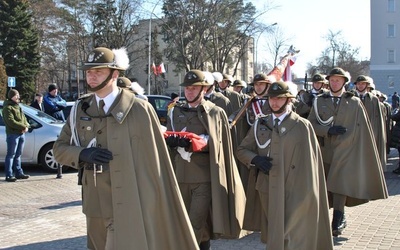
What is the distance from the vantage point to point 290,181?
19.2ft

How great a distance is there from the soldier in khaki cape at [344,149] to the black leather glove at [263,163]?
6.25ft

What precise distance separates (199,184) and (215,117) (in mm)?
755

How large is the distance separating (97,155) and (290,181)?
2243 millimetres

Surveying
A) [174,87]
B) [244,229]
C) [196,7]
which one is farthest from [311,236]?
[174,87]

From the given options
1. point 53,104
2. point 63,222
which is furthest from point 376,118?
point 53,104

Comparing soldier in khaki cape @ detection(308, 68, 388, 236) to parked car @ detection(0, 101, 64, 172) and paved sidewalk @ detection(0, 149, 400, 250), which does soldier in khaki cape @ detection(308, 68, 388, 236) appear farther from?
parked car @ detection(0, 101, 64, 172)

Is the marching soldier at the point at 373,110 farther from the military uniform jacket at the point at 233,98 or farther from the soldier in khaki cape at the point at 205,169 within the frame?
the soldier in khaki cape at the point at 205,169

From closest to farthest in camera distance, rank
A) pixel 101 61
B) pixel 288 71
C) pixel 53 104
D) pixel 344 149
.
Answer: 1. pixel 101 61
2. pixel 344 149
3. pixel 288 71
4. pixel 53 104

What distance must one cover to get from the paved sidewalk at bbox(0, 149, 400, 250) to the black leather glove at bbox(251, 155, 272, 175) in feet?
5.71

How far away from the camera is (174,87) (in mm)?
88188

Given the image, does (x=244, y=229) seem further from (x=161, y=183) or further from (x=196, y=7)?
(x=196, y=7)

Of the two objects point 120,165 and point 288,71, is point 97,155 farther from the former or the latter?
point 288,71

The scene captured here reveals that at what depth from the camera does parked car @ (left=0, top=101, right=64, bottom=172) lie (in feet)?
44.5

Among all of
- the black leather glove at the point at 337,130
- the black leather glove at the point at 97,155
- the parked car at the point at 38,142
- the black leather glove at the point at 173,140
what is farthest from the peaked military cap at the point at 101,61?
the parked car at the point at 38,142
